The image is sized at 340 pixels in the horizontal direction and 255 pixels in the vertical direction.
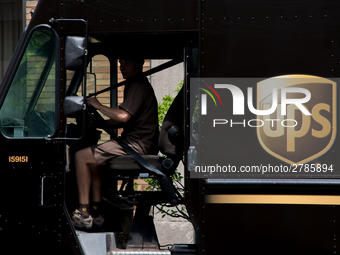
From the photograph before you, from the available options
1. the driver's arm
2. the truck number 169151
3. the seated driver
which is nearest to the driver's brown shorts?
the seated driver

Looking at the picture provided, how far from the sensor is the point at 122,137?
3516 millimetres

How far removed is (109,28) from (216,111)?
0.96 metres

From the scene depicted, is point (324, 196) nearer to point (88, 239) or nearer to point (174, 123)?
point (174, 123)

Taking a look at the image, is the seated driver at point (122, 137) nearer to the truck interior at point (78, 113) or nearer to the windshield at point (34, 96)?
the truck interior at point (78, 113)

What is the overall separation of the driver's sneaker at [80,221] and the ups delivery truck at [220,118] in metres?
0.17

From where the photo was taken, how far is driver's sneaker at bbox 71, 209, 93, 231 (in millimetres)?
3238

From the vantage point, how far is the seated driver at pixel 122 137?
3283mm

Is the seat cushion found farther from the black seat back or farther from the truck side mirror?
the truck side mirror

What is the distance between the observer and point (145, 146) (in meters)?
3.48

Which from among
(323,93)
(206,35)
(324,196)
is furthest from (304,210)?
(206,35)

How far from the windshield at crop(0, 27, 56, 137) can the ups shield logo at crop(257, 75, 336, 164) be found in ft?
4.94

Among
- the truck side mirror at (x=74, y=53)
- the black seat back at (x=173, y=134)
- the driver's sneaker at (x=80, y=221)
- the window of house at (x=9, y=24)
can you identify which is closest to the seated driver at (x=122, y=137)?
the driver's sneaker at (x=80, y=221)

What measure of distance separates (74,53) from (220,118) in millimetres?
1095

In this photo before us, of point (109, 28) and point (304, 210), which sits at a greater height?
point (109, 28)
